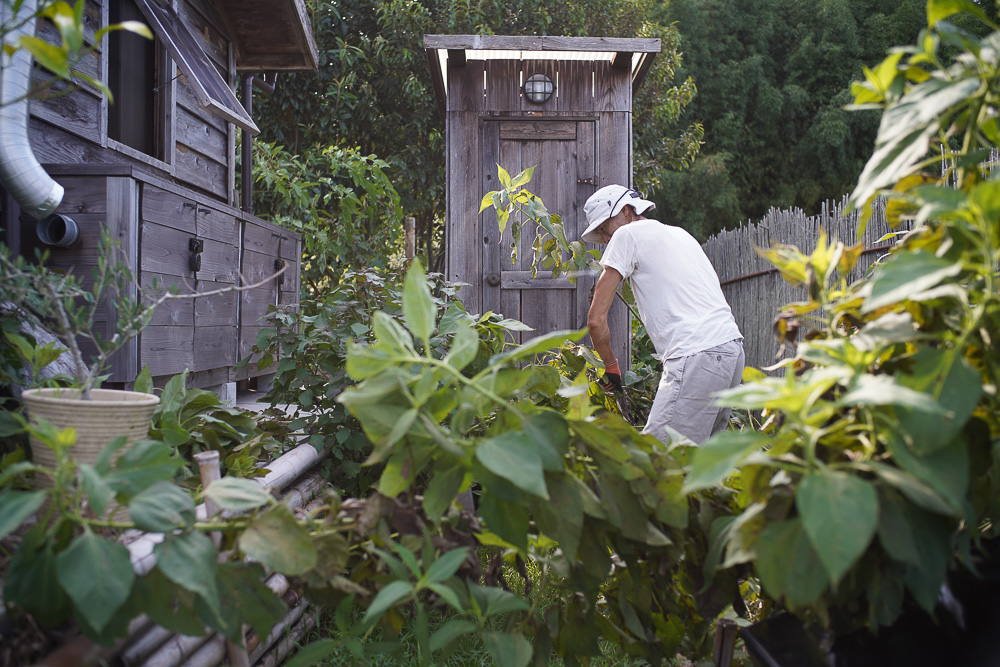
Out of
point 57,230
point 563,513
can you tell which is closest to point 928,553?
point 563,513

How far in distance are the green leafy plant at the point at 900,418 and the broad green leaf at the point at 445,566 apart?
1.14ft

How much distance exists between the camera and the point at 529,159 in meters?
6.05

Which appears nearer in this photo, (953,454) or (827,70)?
(953,454)

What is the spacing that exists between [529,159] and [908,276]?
5.45 m

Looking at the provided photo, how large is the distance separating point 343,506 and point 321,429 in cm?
158

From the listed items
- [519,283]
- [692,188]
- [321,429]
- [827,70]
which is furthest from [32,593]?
[827,70]

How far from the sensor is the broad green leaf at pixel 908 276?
0.78 metres

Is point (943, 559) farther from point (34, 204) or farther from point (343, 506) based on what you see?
point (34, 204)

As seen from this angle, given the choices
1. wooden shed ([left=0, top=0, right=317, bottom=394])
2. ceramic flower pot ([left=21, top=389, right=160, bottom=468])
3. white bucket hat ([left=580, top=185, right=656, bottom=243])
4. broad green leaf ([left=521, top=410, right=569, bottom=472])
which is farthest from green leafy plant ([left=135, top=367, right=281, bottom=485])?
white bucket hat ([left=580, top=185, right=656, bottom=243])

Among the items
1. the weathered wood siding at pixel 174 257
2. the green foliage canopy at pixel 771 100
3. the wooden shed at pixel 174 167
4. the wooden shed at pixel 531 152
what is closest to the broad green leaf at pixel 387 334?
the weathered wood siding at pixel 174 257

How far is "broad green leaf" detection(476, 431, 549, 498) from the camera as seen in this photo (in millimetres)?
854

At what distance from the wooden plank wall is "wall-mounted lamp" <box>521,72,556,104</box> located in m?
2.64

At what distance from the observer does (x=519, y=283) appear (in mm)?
5953

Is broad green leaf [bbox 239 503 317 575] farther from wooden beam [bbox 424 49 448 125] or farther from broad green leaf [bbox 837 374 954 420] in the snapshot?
wooden beam [bbox 424 49 448 125]
